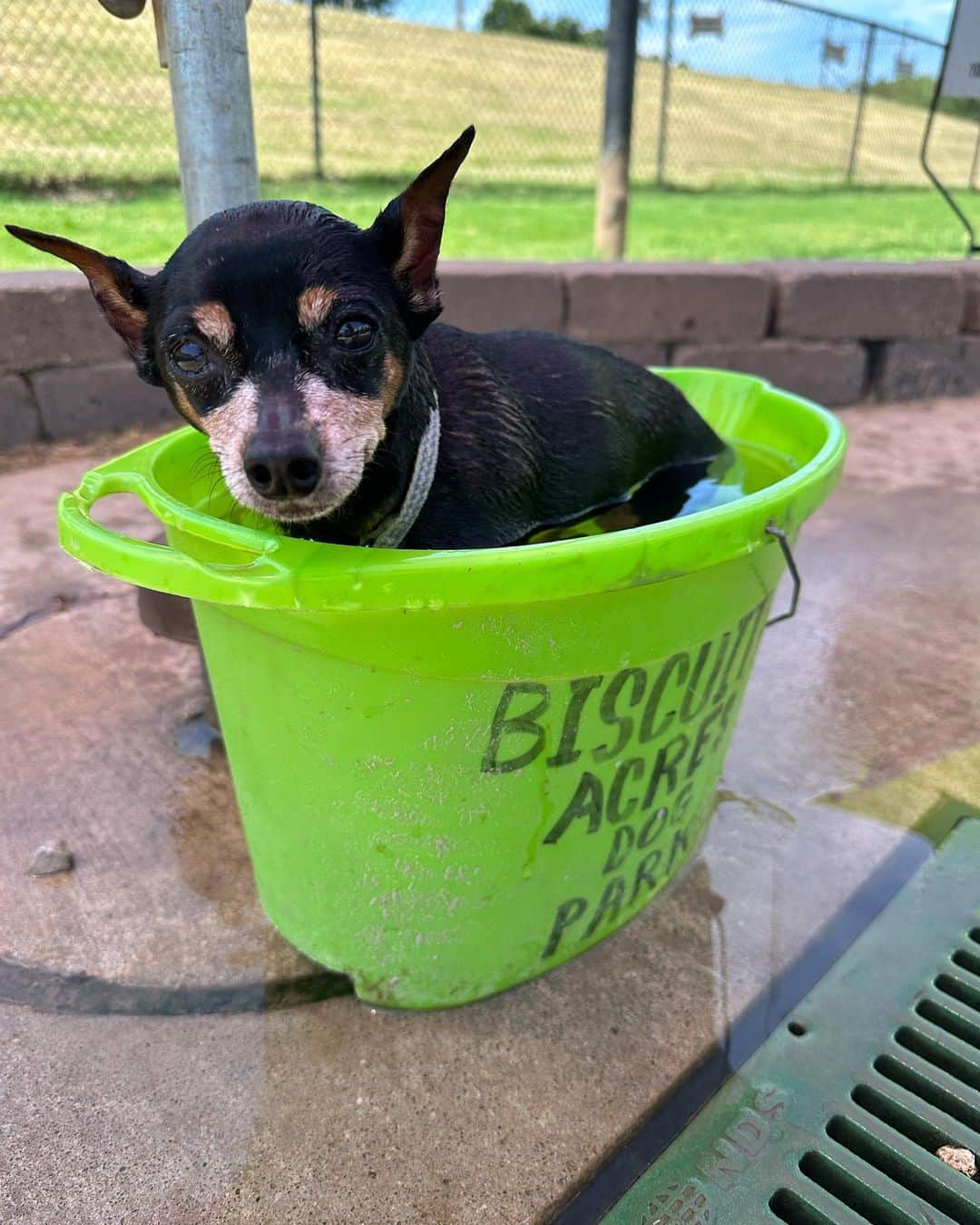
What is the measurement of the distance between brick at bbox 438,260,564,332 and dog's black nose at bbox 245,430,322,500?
2922 mm

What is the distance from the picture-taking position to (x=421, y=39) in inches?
455

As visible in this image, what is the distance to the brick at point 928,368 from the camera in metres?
5.11

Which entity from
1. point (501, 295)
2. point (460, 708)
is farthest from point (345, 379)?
point (501, 295)

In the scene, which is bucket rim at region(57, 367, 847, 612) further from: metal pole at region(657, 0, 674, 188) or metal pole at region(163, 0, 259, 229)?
metal pole at region(657, 0, 674, 188)

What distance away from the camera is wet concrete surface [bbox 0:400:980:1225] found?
4.32 feet

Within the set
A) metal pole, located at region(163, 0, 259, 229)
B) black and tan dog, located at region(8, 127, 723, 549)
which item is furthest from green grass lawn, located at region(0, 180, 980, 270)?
black and tan dog, located at region(8, 127, 723, 549)

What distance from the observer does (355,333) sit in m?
1.38

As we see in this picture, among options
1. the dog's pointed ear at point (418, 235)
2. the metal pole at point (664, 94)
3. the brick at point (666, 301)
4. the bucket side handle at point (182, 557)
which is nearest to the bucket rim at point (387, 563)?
the bucket side handle at point (182, 557)

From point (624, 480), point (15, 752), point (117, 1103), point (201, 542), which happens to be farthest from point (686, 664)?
point (15, 752)

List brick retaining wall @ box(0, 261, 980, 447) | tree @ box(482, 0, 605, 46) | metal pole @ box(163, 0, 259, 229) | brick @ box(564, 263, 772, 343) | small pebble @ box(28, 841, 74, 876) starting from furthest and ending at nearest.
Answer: tree @ box(482, 0, 605, 46) → brick @ box(564, 263, 772, 343) → brick retaining wall @ box(0, 261, 980, 447) → small pebble @ box(28, 841, 74, 876) → metal pole @ box(163, 0, 259, 229)

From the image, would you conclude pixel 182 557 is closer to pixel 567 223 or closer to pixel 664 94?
pixel 567 223

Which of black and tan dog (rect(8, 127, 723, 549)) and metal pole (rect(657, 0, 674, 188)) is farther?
metal pole (rect(657, 0, 674, 188))

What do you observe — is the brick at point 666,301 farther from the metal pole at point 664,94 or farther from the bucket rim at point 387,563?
the metal pole at point 664,94

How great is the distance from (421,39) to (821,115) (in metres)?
6.36
